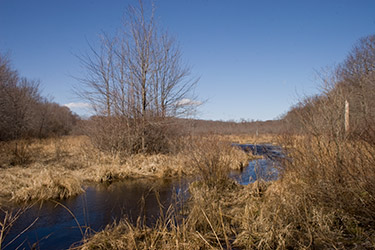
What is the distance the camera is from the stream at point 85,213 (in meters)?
3.98

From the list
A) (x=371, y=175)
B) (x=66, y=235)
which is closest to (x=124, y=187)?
(x=66, y=235)

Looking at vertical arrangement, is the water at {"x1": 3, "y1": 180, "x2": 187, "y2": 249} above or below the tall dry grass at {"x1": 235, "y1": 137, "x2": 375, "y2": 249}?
below

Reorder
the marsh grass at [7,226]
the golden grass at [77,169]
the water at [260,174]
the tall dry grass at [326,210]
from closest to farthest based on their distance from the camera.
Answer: the marsh grass at [7,226] < the tall dry grass at [326,210] < the golden grass at [77,169] < the water at [260,174]

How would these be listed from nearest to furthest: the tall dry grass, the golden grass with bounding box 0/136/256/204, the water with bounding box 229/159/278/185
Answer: the tall dry grass → the golden grass with bounding box 0/136/256/204 → the water with bounding box 229/159/278/185

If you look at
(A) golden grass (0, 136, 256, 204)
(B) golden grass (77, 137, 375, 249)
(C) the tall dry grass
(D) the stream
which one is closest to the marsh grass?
(D) the stream

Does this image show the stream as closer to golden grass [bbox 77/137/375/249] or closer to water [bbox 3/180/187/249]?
water [bbox 3/180/187/249]

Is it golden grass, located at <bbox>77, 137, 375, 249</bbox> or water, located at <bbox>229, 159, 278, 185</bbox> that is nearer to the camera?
golden grass, located at <bbox>77, 137, 375, 249</bbox>

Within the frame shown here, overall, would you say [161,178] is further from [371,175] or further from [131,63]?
[371,175]

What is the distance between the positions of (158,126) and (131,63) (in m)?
3.10

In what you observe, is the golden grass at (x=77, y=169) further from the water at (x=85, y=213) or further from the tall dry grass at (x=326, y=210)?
the tall dry grass at (x=326, y=210)

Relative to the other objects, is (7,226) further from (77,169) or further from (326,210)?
(77,169)

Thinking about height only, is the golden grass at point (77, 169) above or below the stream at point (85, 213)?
above

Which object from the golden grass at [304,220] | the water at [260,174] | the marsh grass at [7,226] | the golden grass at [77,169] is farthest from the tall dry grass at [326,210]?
the marsh grass at [7,226]

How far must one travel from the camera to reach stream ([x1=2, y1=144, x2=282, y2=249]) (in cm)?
398
